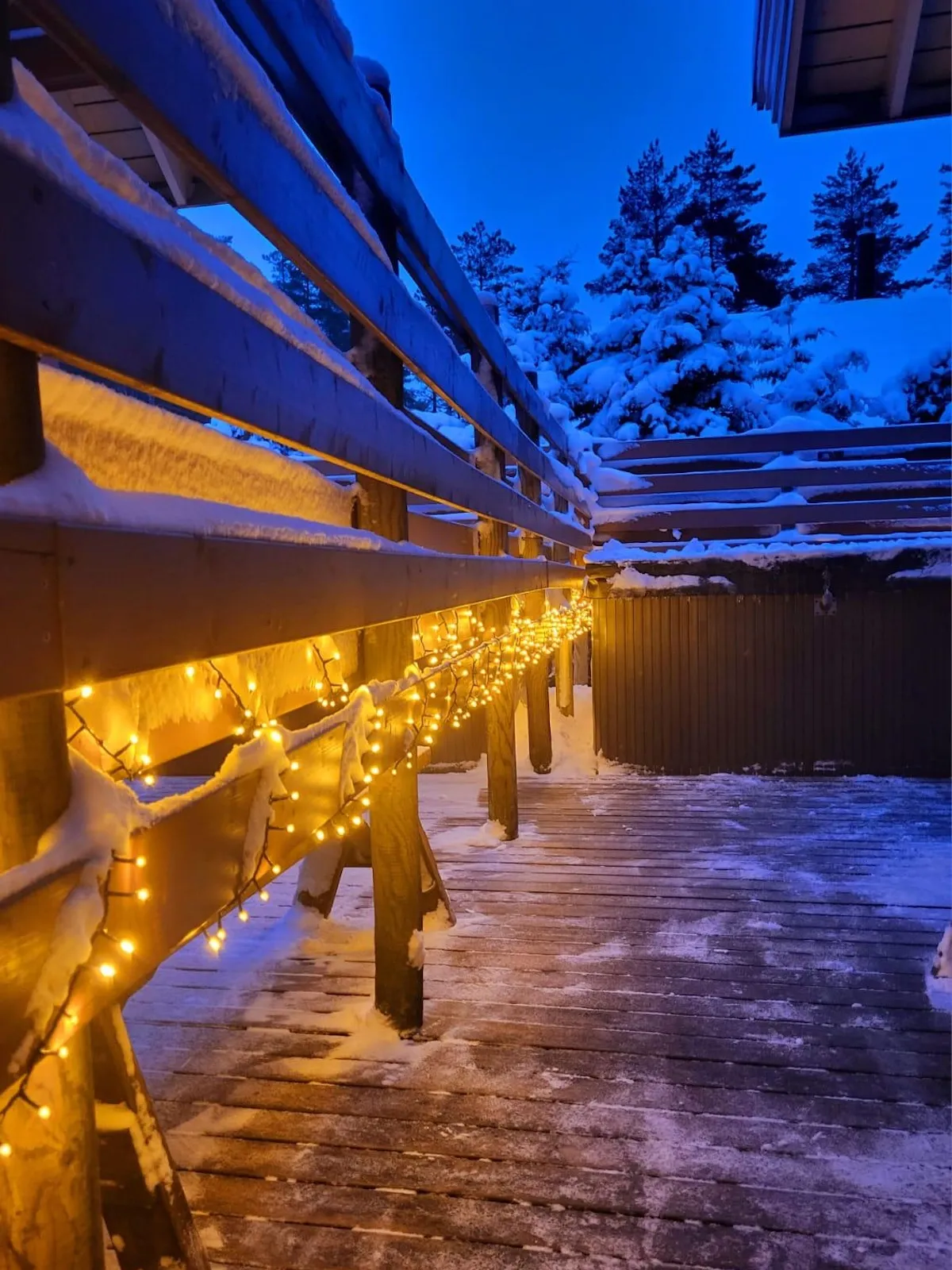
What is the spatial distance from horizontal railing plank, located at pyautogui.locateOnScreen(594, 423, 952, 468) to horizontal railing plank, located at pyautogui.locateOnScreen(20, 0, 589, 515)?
8.32m

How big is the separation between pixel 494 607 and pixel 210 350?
5.74m

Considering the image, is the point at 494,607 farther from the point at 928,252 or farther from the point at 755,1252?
the point at 928,252

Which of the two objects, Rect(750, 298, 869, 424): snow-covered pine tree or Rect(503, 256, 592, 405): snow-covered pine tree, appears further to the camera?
Result: Rect(503, 256, 592, 405): snow-covered pine tree

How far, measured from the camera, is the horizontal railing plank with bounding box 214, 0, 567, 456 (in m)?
2.19

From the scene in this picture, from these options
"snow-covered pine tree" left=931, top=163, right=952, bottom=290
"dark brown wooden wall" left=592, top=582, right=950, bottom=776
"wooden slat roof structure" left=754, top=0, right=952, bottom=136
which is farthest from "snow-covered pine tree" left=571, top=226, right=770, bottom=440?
"snow-covered pine tree" left=931, top=163, right=952, bottom=290

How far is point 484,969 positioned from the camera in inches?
211

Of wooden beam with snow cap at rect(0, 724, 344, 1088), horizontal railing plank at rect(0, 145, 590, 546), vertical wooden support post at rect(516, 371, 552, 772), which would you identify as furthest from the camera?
vertical wooden support post at rect(516, 371, 552, 772)

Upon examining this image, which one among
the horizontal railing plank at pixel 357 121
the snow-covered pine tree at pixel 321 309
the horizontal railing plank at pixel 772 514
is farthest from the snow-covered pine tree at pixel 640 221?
the horizontal railing plank at pixel 357 121

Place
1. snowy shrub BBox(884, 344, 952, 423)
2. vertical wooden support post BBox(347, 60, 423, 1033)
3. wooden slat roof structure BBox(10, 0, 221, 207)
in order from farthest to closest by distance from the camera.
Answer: snowy shrub BBox(884, 344, 952, 423), vertical wooden support post BBox(347, 60, 423, 1033), wooden slat roof structure BBox(10, 0, 221, 207)

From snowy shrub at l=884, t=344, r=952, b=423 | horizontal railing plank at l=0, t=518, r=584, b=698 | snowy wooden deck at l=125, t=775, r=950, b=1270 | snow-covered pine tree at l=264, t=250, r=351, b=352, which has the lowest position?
snowy wooden deck at l=125, t=775, r=950, b=1270

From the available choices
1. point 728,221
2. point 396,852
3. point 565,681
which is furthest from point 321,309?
point 396,852

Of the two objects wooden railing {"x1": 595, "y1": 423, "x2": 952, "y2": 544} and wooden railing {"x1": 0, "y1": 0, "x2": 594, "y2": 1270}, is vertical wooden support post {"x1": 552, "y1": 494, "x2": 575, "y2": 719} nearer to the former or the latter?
wooden railing {"x1": 595, "y1": 423, "x2": 952, "y2": 544}

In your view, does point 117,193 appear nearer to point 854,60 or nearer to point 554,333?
point 854,60

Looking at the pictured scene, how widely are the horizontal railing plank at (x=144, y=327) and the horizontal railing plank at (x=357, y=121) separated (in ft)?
1.18
